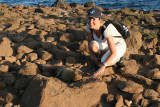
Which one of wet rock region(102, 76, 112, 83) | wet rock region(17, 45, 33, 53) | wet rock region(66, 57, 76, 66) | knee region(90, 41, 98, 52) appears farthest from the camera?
wet rock region(17, 45, 33, 53)

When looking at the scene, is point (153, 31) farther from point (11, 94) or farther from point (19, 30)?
point (11, 94)

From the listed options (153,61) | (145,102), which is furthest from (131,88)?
(153,61)

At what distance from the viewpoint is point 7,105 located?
8.04ft

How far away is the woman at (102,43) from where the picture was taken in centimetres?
294

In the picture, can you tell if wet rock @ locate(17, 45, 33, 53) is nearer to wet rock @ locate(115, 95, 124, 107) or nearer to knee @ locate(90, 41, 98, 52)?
knee @ locate(90, 41, 98, 52)

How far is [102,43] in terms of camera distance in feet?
10.9

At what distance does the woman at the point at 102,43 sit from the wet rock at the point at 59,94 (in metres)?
0.46

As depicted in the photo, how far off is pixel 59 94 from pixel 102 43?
137 cm

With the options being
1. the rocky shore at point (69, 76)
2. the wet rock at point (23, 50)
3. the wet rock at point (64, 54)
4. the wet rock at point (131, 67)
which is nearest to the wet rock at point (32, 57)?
the rocky shore at point (69, 76)

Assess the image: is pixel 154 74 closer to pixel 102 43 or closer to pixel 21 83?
pixel 102 43

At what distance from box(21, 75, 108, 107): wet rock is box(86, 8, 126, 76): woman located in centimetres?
46

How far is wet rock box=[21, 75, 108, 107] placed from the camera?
7.57ft

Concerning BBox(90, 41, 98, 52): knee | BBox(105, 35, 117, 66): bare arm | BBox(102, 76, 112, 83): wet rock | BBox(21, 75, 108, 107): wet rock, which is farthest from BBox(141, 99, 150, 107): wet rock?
BBox(90, 41, 98, 52): knee

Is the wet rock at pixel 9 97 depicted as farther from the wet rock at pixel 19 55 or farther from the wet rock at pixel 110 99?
the wet rock at pixel 19 55
